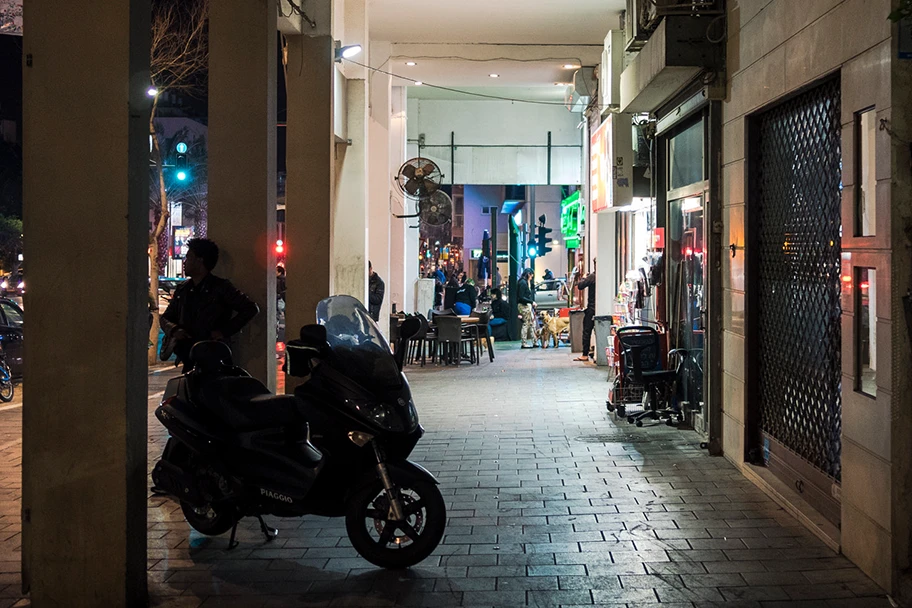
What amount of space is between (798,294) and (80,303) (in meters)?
4.91

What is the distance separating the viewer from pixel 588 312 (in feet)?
64.2

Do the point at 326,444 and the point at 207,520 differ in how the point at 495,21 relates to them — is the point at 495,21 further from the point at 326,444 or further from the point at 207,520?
the point at 326,444

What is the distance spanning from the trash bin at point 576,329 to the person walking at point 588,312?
0.33 m

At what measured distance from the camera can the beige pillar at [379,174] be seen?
20469 millimetres

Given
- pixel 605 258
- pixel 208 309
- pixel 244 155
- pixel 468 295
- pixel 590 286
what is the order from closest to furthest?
pixel 208 309 → pixel 244 155 → pixel 605 258 → pixel 590 286 → pixel 468 295

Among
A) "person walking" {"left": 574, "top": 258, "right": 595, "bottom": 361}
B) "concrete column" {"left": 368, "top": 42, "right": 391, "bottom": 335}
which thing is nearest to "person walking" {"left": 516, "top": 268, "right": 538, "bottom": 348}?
"person walking" {"left": 574, "top": 258, "right": 595, "bottom": 361}

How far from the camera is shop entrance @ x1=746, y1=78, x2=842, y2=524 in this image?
635 cm

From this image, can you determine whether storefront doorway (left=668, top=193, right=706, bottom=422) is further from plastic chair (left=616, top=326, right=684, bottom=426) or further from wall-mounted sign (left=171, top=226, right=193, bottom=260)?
wall-mounted sign (left=171, top=226, right=193, bottom=260)

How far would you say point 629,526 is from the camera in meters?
6.55

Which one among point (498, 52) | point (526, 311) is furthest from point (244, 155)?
point (526, 311)

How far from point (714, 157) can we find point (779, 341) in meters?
2.23

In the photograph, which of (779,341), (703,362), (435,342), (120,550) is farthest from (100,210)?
(435,342)

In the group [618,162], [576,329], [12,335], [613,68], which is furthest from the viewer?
[576,329]

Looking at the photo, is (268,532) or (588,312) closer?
(268,532)
